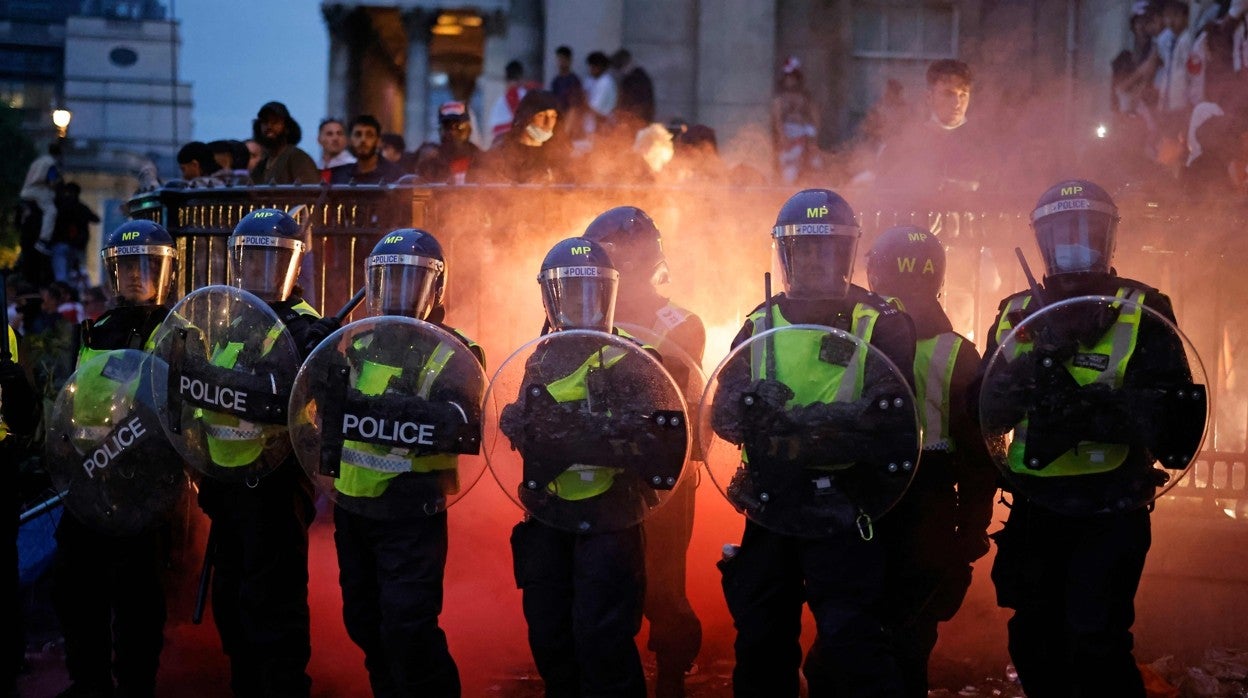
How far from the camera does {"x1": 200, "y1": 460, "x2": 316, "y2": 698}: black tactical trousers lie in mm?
5387

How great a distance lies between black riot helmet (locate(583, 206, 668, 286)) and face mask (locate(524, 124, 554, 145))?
144 inches

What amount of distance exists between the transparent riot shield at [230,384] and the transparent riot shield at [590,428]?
1.10m

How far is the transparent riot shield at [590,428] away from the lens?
4.62 metres

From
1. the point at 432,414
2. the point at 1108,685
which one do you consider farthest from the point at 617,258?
the point at 1108,685

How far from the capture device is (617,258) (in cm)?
586

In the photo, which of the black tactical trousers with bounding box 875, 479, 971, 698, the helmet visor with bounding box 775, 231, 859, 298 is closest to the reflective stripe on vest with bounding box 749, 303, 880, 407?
the helmet visor with bounding box 775, 231, 859, 298

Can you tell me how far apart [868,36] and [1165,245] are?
795cm

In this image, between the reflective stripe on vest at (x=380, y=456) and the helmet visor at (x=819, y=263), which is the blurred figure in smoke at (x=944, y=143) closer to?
the helmet visor at (x=819, y=263)

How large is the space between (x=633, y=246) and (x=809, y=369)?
1.63 meters

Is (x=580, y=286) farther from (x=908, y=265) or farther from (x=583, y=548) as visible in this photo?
(x=908, y=265)

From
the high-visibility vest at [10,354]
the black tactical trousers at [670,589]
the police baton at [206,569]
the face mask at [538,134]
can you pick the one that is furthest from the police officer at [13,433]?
the face mask at [538,134]

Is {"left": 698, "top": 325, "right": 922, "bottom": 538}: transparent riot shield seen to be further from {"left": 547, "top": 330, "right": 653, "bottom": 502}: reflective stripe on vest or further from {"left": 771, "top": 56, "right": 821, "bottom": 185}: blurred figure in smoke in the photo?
{"left": 771, "top": 56, "right": 821, "bottom": 185}: blurred figure in smoke

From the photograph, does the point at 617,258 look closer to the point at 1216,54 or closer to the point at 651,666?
the point at 651,666

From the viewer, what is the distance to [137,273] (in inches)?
245
